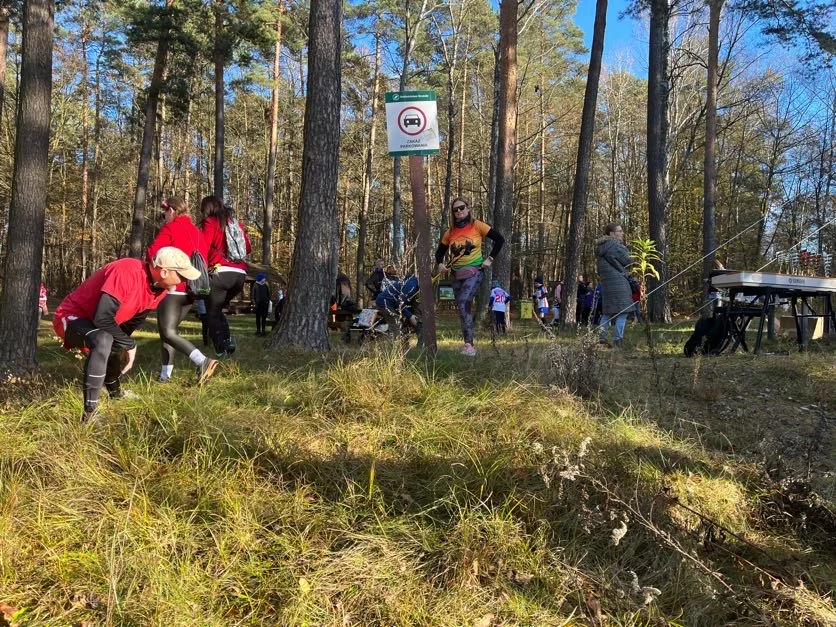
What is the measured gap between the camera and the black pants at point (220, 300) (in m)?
5.03

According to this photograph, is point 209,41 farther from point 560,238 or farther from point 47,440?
point 560,238

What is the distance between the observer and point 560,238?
33594 mm

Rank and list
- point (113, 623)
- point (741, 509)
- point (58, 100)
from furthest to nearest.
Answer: point (58, 100) < point (741, 509) < point (113, 623)

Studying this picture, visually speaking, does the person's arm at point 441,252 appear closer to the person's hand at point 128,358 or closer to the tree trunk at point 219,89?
the person's hand at point 128,358

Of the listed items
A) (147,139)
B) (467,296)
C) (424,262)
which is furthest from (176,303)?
(147,139)

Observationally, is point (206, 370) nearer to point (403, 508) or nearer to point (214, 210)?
point (214, 210)

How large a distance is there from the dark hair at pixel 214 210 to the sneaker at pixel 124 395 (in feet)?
6.87

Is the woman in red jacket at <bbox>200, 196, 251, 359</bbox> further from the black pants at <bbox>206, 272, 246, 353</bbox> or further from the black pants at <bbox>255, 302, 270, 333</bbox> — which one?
the black pants at <bbox>255, 302, 270, 333</bbox>

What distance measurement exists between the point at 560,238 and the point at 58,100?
2720 cm

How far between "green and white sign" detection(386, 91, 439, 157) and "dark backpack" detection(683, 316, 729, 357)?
3.84 m

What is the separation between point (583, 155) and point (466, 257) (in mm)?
7607

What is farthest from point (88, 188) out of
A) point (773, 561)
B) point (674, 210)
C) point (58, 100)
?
point (773, 561)

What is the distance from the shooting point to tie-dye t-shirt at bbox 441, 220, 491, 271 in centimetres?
525

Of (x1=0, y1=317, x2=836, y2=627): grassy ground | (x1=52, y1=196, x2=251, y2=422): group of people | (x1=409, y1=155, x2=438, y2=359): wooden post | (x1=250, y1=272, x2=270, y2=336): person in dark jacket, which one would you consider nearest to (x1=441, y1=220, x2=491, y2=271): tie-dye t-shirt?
(x1=409, y1=155, x2=438, y2=359): wooden post
